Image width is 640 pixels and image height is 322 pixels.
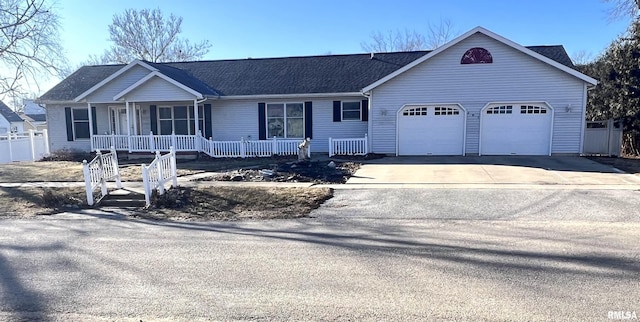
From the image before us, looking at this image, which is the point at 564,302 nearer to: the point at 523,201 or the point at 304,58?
the point at 523,201

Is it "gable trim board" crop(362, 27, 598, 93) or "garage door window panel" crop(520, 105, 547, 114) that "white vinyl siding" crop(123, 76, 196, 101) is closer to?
"gable trim board" crop(362, 27, 598, 93)

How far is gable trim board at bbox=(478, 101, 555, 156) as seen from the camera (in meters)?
16.8

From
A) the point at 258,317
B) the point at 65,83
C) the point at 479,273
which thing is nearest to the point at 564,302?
the point at 479,273

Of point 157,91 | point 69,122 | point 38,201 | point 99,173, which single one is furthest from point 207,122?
point 38,201

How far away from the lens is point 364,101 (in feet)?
62.3

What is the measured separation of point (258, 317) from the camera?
3.84 metres

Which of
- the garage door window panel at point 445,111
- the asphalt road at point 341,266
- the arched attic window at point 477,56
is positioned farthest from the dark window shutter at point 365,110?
the asphalt road at point 341,266

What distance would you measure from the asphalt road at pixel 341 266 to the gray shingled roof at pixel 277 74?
39.0 feet

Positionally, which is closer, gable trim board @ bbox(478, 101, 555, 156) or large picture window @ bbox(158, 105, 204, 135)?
gable trim board @ bbox(478, 101, 555, 156)

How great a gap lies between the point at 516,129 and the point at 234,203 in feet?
42.3

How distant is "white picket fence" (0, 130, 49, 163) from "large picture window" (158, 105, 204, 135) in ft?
21.7

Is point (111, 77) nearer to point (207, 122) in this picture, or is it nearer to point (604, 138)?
point (207, 122)

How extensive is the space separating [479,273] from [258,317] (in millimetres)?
2670

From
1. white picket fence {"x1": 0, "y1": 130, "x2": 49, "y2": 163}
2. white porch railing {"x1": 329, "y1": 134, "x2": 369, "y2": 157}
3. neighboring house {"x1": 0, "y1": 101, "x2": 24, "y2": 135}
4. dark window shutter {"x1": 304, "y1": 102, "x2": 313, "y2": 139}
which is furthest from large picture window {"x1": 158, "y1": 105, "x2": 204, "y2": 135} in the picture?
neighboring house {"x1": 0, "y1": 101, "x2": 24, "y2": 135}
